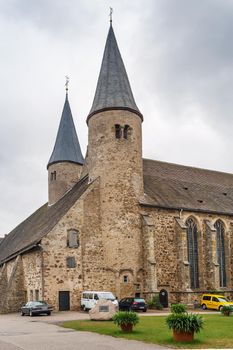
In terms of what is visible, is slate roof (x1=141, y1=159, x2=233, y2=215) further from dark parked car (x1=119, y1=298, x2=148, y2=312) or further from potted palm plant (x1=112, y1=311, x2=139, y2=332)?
potted palm plant (x1=112, y1=311, x2=139, y2=332)

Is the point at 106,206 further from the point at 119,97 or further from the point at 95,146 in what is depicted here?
the point at 119,97

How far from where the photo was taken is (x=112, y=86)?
41.8 m

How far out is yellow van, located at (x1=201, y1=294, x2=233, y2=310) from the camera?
117ft

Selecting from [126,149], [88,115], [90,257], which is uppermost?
[88,115]

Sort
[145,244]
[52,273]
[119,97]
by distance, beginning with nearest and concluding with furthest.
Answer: [52,273]
[145,244]
[119,97]

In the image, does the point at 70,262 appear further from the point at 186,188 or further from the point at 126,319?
the point at 126,319

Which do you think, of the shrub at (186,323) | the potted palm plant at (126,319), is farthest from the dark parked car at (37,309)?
the shrub at (186,323)

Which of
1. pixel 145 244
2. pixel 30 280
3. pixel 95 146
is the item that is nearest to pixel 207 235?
pixel 145 244

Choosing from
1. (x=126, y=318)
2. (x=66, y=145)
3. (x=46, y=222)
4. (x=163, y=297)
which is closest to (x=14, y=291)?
(x=46, y=222)

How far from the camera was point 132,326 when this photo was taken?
1906 centimetres

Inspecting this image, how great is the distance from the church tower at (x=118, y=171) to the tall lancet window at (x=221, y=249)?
29.6ft

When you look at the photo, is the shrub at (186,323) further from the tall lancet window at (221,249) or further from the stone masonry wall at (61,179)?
Answer: the stone masonry wall at (61,179)

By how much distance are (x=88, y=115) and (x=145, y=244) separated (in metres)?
12.2

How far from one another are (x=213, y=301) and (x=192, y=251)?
6147mm
